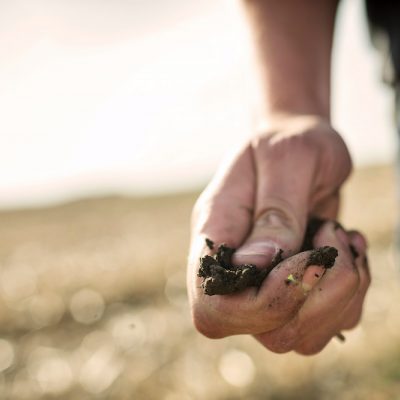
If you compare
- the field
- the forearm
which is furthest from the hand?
the field

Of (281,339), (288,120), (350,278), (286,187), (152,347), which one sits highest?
(288,120)

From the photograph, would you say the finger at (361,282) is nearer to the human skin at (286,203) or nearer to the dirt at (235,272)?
the human skin at (286,203)

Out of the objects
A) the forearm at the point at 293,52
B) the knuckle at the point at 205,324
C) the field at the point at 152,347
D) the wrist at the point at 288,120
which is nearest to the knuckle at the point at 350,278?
the knuckle at the point at 205,324

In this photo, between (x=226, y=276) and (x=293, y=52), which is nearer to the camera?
(x=226, y=276)

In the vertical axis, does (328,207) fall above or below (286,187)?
below

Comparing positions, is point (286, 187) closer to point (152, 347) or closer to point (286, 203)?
point (286, 203)

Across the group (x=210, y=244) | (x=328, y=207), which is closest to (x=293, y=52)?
(x=328, y=207)

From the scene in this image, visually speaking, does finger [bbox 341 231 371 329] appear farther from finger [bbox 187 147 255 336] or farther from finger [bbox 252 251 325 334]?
finger [bbox 187 147 255 336]
